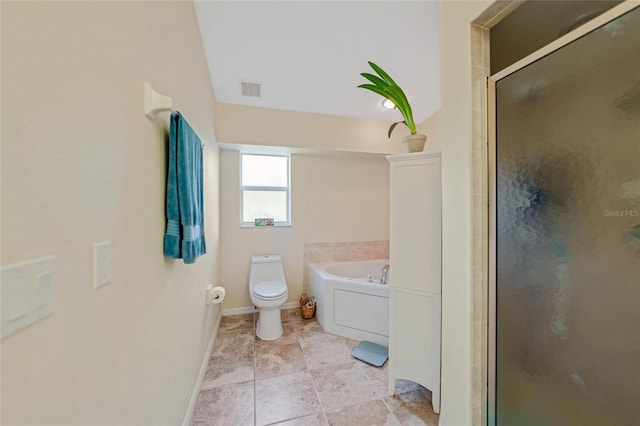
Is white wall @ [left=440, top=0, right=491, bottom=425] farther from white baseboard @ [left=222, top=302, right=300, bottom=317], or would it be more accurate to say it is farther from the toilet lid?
white baseboard @ [left=222, top=302, right=300, bottom=317]

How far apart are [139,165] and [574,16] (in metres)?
1.75

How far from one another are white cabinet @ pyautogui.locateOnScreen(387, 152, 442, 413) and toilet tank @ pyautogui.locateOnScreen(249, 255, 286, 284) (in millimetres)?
1568

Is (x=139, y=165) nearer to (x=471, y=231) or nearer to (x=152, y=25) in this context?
(x=152, y=25)

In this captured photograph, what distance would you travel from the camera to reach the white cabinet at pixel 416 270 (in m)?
1.49

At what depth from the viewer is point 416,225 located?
5.11 ft

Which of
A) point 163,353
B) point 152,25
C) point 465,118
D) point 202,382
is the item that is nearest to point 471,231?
point 465,118

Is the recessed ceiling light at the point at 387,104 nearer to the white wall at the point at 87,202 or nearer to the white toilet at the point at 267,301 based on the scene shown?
the white wall at the point at 87,202

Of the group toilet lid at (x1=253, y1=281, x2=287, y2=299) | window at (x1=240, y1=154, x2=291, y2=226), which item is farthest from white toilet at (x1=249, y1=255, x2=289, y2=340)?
window at (x1=240, y1=154, x2=291, y2=226)

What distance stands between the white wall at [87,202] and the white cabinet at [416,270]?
1.37 meters

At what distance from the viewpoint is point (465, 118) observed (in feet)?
3.87

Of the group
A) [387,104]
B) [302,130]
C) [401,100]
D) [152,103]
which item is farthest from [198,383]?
[387,104]

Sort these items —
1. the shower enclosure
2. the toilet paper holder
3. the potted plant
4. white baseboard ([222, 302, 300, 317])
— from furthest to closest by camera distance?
white baseboard ([222, 302, 300, 317]) < the toilet paper holder < the potted plant < the shower enclosure

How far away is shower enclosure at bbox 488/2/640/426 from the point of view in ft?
2.51

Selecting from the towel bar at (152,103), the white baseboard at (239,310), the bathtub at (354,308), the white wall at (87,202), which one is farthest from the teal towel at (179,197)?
the white baseboard at (239,310)
